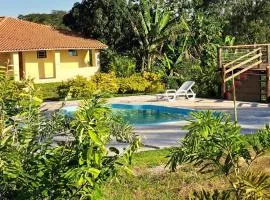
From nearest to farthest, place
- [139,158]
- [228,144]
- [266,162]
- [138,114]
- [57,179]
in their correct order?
[57,179] → [228,144] → [266,162] → [139,158] → [138,114]

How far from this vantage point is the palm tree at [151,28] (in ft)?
97.8

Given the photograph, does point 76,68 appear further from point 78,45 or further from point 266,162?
point 266,162

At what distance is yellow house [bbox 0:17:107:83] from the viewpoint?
30672 mm

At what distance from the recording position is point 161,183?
916 cm

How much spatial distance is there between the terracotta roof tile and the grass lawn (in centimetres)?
2101

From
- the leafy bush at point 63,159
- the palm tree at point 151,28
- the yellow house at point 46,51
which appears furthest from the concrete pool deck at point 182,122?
the yellow house at point 46,51

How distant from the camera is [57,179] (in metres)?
3.27

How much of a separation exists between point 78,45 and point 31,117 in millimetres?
28716

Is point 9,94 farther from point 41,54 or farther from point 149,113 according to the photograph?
point 41,54

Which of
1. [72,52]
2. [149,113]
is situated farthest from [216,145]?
[72,52]

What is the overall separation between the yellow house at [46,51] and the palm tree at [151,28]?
2.60 meters

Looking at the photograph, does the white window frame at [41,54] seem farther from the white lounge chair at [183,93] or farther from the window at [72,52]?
the white lounge chair at [183,93]

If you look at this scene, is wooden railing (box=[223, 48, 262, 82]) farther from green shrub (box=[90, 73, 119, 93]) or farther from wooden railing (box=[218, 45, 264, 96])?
green shrub (box=[90, 73, 119, 93])

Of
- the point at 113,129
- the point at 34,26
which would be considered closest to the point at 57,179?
the point at 113,129
